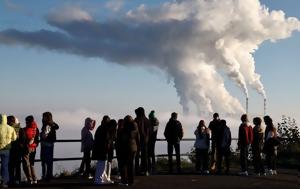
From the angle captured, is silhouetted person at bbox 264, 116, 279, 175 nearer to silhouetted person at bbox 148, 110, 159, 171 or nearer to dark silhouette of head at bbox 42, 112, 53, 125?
silhouetted person at bbox 148, 110, 159, 171

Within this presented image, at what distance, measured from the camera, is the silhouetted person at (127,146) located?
1655 centimetres

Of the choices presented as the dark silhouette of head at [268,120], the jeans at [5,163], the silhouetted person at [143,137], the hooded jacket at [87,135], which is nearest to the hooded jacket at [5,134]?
the jeans at [5,163]

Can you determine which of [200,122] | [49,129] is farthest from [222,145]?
[49,129]

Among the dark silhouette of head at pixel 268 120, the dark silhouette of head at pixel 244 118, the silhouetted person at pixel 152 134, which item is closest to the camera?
the silhouetted person at pixel 152 134

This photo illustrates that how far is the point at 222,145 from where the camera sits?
20641mm

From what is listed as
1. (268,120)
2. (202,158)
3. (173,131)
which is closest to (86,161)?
(173,131)

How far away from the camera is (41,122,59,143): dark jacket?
1730 centimetres

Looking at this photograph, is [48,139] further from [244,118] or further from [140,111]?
[244,118]

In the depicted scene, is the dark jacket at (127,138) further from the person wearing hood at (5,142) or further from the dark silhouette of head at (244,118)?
the dark silhouette of head at (244,118)

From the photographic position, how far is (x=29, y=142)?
16.9 m

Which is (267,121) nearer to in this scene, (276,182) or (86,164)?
(276,182)

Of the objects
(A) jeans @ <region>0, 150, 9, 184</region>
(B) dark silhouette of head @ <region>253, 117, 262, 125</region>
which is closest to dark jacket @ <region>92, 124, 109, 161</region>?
(A) jeans @ <region>0, 150, 9, 184</region>

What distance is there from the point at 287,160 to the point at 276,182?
8345mm

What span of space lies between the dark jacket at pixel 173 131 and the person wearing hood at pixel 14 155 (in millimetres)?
5264
